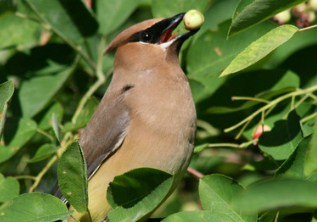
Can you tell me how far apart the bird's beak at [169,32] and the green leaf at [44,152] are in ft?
2.29

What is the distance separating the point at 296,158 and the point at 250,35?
35.3 inches

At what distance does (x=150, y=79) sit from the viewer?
3.27m

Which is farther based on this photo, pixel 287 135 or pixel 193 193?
pixel 193 193

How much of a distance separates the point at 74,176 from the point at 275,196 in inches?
35.8

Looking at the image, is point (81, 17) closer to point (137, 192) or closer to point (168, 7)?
point (168, 7)

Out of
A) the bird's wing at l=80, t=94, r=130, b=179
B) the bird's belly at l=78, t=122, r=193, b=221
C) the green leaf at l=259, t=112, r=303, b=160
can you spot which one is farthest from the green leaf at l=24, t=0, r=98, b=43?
the green leaf at l=259, t=112, r=303, b=160

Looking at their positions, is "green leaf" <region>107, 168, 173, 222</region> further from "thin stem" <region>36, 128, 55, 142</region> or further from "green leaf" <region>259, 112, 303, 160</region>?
"thin stem" <region>36, 128, 55, 142</region>

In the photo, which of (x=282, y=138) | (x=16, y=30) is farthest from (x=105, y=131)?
(x=282, y=138)

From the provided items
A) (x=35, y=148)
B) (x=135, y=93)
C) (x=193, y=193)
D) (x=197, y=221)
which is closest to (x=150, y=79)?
(x=135, y=93)

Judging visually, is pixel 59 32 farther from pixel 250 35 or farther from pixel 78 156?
pixel 78 156

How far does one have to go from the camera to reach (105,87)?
3777 millimetres

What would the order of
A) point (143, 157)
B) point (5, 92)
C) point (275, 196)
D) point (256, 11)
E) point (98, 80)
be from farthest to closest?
point (98, 80) < point (143, 157) < point (5, 92) < point (256, 11) < point (275, 196)

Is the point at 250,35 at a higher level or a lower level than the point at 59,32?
lower

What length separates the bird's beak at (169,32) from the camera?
3201 millimetres
